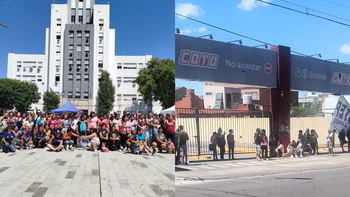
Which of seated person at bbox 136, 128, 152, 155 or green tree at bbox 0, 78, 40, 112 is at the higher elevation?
green tree at bbox 0, 78, 40, 112

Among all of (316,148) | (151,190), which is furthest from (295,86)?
(151,190)

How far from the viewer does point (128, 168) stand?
4734 mm

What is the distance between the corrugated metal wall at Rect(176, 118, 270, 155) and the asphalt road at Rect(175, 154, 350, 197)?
0.38 meters

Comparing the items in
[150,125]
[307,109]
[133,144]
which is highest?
[307,109]

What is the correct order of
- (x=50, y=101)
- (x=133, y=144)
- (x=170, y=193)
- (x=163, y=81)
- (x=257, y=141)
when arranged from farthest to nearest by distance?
(x=50, y=101)
(x=133, y=144)
(x=163, y=81)
(x=257, y=141)
(x=170, y=193)

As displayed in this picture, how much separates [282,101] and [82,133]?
5139 mm

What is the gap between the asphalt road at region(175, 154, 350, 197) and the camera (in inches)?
142

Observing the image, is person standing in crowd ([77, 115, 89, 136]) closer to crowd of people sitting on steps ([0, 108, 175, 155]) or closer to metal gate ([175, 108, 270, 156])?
crowd of people sitting on steps ([0, 108, 175, 155])

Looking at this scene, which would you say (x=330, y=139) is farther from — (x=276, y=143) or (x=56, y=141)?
(x=56, y=141)

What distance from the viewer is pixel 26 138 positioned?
23.6ft

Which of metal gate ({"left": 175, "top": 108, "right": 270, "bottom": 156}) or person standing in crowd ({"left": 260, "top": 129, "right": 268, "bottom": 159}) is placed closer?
metal gate ({"left": 175, "top": 108, "right": 270, "bottom": 156})

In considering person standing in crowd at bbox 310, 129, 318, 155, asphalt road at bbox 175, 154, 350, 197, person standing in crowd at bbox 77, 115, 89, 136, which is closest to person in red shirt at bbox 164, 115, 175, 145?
asphalt road at bbox 175, 154, 350, 197

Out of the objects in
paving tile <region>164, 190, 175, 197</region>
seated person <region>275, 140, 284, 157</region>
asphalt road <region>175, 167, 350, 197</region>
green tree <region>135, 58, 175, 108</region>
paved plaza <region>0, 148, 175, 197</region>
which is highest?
green tree <region>135, 58, 175, 108</region>

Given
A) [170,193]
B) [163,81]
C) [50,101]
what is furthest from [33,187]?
[50,101]
